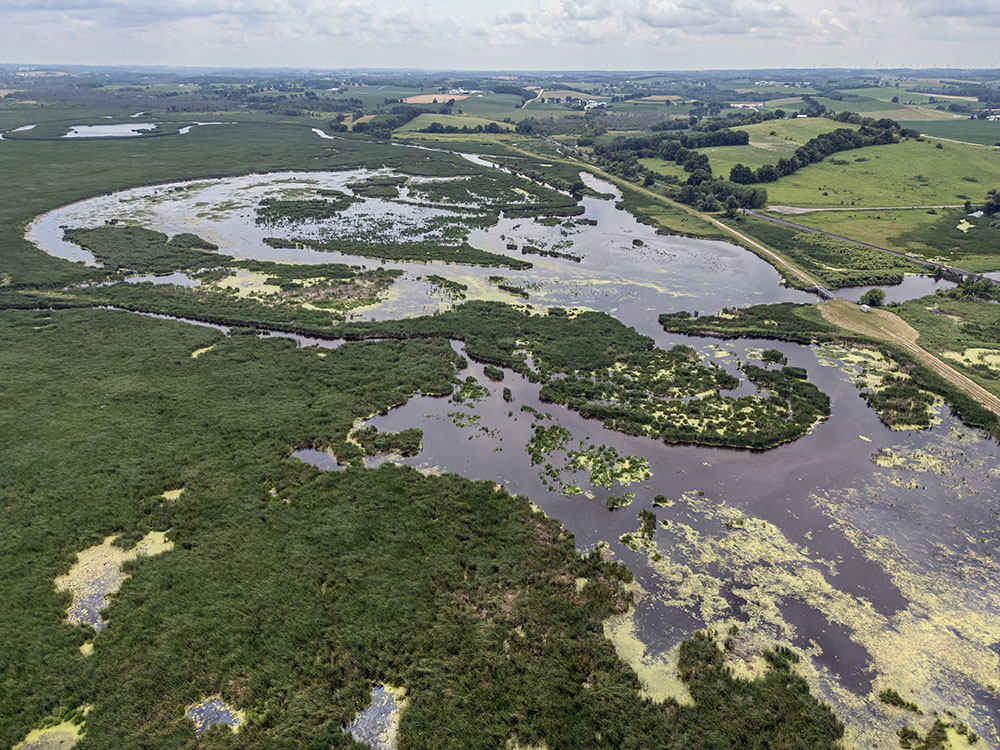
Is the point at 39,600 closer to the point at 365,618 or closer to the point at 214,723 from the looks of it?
the point at 214,723

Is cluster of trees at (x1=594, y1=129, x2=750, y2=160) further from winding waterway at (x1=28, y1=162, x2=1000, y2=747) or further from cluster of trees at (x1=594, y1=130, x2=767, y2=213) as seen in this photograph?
winding waterway at (x1=28, y1=162, x2=1000, y2=747)

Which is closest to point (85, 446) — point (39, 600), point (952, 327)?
point (39, 600)

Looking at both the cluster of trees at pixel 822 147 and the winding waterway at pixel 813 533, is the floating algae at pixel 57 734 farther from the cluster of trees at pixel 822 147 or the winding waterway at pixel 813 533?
the cluster of trees at pixel 822 147

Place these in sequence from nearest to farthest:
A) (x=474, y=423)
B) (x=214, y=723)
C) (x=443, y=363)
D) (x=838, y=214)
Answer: (x=214, y=723) < (x=474, y=423) < (x=443, y=363) < (x=838, y=214)

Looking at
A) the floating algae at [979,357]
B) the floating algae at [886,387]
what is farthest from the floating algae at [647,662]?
the floating algae at [979,357]

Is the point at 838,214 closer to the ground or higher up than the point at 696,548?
higher up

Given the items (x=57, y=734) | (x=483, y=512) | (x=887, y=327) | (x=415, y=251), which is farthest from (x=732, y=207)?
(x=57, y=734)

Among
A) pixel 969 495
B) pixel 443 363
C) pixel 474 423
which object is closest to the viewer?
pixel 969 495
